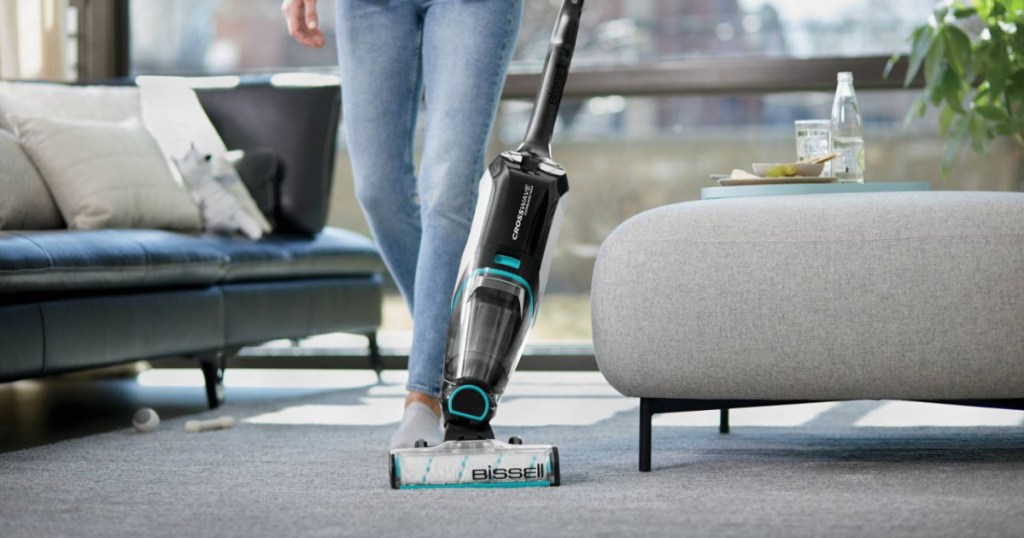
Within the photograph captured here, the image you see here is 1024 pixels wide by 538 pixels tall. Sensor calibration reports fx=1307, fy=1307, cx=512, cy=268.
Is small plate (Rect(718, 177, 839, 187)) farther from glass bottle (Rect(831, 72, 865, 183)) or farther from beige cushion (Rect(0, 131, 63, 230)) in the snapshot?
beige cushion (Rect(0, 131, 63, 230))

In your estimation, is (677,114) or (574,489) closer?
(574,489)

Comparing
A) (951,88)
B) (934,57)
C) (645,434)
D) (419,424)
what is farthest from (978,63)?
(419,424)

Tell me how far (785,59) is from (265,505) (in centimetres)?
269

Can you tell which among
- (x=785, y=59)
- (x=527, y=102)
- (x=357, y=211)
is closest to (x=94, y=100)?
(x=357, y=211)

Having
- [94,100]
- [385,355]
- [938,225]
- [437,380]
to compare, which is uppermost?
[94,100]

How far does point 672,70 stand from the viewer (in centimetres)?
397

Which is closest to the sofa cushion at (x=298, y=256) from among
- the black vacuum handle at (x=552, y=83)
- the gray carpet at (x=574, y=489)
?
the gray carpet at (x=574, y=489)

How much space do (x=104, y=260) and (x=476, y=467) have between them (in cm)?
109

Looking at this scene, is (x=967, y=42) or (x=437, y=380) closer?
(x=437, y=380)

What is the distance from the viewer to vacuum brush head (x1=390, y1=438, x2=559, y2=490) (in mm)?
1669

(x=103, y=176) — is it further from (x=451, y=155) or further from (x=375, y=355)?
(x=451, y=155)

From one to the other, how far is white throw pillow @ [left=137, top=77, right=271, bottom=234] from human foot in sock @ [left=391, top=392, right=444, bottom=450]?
4.66 feet

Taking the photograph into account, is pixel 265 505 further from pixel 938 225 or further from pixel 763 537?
pixel 938 225

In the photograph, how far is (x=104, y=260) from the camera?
2.44 meters
